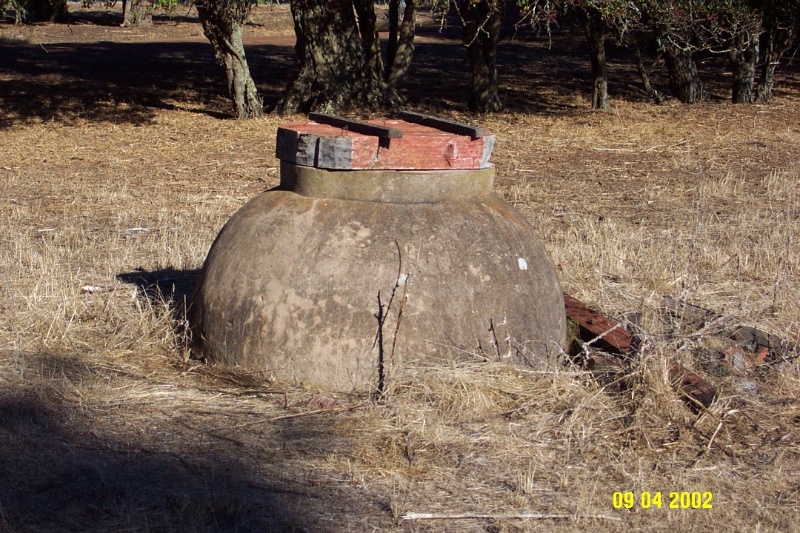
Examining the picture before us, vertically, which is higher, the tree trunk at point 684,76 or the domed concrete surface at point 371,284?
the tree trunk at point 684,76

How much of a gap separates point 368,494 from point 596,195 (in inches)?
276

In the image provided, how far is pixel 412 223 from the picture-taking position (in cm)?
451

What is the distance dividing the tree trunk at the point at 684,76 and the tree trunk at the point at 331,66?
539 centimetres

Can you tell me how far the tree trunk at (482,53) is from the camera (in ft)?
46.5

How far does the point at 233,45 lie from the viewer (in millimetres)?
13594

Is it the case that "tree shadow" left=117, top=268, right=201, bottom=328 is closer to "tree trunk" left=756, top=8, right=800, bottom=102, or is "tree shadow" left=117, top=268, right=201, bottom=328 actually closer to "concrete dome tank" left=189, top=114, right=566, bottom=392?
"concrete dome tank" left=189, top=114, right=566, bottom=392

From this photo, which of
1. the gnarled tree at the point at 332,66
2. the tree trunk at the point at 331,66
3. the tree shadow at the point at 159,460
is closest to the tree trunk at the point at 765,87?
the gnarled tree at the point at 332,66

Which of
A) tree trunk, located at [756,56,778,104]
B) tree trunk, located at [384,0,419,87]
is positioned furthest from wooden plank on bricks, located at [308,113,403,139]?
tree trunk, located at [756,56,778,104]

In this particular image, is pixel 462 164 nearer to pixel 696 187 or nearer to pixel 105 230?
pixel 105 230

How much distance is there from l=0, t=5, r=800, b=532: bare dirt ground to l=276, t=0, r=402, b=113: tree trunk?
3.89m

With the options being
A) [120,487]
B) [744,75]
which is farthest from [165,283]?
[744,75]

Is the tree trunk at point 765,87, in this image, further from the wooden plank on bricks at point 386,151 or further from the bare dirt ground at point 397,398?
the wooden plank on bricks at point 386,151

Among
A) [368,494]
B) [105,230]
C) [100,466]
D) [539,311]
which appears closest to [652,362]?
[539,311]

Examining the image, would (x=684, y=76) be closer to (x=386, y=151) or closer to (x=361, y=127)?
(x=361, y=127)
